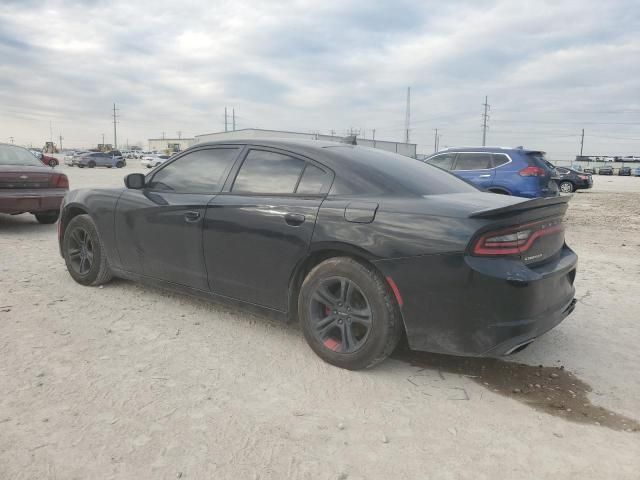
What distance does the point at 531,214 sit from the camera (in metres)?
2.89

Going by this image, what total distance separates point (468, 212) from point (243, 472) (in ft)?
5.76

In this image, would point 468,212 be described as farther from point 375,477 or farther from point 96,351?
point 96,351

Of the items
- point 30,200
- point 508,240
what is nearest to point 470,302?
point 508,240

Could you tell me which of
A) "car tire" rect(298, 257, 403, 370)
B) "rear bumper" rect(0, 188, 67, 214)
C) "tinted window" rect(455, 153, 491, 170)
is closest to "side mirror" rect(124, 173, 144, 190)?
"car tire" rect(298, 257, 403, 370)

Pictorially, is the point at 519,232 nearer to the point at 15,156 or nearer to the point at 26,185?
the point at 26,185

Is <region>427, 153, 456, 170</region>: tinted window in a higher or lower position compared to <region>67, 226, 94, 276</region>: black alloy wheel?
higher

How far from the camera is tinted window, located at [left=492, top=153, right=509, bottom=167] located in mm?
10102

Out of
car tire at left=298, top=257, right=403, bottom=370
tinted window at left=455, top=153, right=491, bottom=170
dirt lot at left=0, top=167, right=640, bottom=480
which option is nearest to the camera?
dirt lot at left=0, top=167, right=640, bottom=480

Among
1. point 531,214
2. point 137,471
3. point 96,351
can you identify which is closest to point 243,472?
point 137,471

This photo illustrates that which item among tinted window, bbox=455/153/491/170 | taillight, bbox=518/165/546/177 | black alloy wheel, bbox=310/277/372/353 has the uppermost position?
tinted window, bbox=455/153/491/170

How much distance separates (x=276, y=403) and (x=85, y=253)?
119 inches

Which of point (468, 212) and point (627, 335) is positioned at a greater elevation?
point (468, 212)

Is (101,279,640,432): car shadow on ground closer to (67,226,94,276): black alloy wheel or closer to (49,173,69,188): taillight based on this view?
(67,226,94,276): black alloy wheel

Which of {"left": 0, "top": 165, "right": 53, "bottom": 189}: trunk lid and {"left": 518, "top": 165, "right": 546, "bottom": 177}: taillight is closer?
{"left": 0, "top": 165, "right": 53, "bottom": 189}: trunk lid
